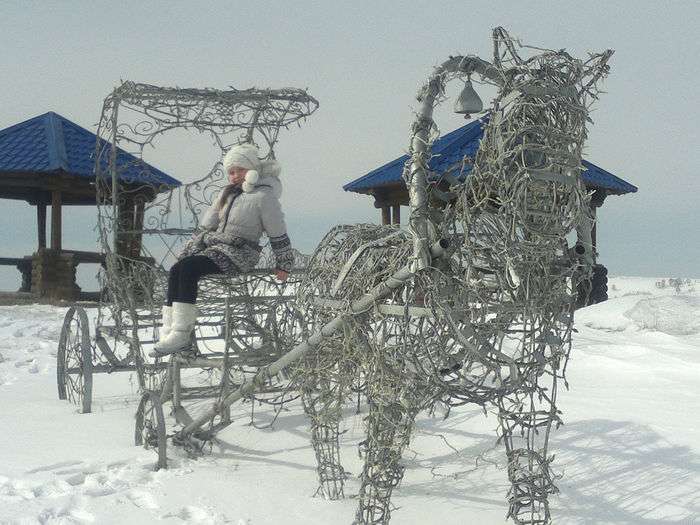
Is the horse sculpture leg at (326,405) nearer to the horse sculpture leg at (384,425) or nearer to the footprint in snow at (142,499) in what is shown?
the horse sculpture leg at (384,425)

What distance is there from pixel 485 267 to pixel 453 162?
974cm

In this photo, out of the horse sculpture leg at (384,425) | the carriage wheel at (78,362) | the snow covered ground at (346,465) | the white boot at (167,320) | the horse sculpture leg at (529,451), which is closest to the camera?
the horse sculpture leg at (529,451)

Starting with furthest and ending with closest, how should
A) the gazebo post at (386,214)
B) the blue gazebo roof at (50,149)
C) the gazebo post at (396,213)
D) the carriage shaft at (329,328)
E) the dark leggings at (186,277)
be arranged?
the gazebo post at (386,214), the gazebo post at (396,213), the blue gazebo roof at (50,149), the dark leggings at (186,277), the carriage shaft at (329,328)

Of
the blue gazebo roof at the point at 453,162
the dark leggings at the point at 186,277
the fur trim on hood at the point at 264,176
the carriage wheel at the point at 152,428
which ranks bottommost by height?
the carriage wheel at the point at 152,428

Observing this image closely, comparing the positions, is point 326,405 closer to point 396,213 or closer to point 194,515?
point 194,515

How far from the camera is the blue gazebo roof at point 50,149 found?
13.3 metres

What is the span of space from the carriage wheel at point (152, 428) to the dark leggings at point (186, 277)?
663 mm

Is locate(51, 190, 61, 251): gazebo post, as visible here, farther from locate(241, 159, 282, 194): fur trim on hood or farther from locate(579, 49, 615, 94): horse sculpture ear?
locate(579, 49, 615, 94): horse sculpture ear

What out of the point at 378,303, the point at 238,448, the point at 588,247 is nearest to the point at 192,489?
the point at 238,448

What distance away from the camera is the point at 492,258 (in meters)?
3.25

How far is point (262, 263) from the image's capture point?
6723mm

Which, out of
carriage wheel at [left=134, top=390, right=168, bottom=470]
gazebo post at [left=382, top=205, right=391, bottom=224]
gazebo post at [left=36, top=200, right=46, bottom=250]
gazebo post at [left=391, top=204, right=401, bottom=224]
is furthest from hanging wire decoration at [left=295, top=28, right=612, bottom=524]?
gazebo post at [left=36, top=200, right=46, bottom=250]

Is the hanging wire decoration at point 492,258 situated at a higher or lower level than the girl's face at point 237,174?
lower

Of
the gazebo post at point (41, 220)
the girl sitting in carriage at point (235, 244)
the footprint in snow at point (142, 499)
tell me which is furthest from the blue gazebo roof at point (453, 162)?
the footprint in snow at point (142, 499)
